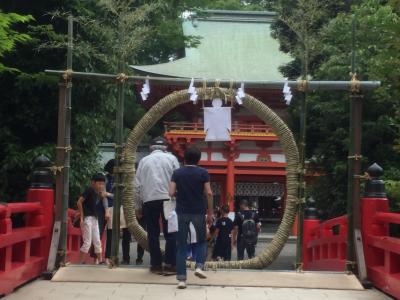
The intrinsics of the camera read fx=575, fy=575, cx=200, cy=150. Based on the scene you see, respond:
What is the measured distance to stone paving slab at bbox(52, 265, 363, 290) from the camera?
6.12 m

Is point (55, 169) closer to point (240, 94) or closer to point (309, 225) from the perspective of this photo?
point (240, 94)

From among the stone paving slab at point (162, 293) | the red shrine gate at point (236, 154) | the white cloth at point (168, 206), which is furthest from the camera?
the red shrine gate at point (236, 154)

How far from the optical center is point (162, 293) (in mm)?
5555

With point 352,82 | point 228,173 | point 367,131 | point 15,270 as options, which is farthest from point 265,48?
point 15,270

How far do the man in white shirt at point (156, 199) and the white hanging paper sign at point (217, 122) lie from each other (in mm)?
681

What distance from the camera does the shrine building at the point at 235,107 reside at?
71.8 ft

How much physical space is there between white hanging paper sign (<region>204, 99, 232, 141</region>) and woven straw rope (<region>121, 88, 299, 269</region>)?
252 millimetres

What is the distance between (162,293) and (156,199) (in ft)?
3.94

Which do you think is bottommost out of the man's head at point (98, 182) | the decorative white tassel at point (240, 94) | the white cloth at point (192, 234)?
the white cloth at point (192, 234)

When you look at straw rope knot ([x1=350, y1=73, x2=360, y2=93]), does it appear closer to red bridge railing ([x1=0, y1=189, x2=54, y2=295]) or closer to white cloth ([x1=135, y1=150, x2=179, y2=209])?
white cloth ([x1=135, y1=150, x2=179, y2=209])

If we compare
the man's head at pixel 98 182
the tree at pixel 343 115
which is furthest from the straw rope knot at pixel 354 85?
the man's head at pixel 98 182

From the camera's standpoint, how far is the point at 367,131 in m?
11.1

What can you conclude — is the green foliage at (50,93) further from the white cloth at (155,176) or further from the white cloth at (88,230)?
the white cloth at (155,176)

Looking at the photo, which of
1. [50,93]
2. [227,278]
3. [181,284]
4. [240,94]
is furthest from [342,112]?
[181,284]
